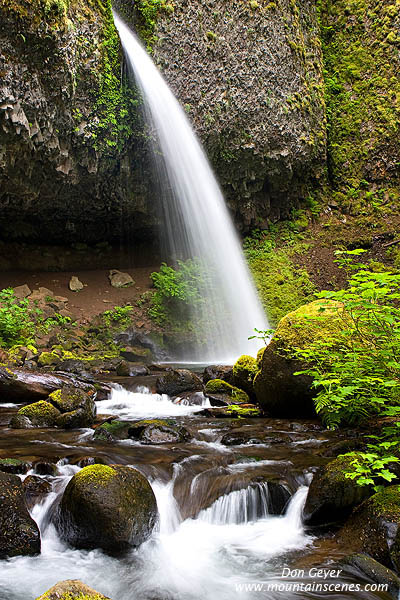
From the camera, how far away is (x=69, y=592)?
6.56ft

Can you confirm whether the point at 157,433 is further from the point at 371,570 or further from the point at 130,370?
the point at 130,370

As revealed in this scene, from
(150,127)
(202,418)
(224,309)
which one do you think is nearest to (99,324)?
(224,309)

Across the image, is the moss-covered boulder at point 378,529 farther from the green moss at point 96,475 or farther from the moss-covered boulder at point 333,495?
the green moss at point 96,475

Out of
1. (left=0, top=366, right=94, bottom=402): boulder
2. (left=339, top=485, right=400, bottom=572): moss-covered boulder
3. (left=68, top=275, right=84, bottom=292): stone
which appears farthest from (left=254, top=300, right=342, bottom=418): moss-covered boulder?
(left=68, top=275, right=84, bottom=292): stone

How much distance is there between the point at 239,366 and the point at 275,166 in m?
10.2

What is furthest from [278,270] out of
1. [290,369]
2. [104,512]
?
[104,512]

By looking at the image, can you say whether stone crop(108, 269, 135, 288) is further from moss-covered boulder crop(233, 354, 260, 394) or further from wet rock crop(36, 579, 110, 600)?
wet rock crop(36, 579, 110, 600)

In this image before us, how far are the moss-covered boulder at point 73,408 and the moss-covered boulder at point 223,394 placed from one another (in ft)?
6.47

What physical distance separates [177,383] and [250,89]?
1071cm

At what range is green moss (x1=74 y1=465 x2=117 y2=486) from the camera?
331cm

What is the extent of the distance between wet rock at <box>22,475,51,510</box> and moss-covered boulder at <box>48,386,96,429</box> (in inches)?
75.6

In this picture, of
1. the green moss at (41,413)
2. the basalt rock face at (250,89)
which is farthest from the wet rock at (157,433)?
the basalt rock face at (250,89)

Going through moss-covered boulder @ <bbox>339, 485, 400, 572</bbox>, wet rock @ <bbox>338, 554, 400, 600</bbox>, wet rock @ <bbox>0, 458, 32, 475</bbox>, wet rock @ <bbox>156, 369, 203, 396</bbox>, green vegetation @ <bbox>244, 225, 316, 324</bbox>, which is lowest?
wet rock @ <bbox>338, 554, 400, 600</bbox>

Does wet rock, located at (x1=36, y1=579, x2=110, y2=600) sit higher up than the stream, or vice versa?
wet rock, located at (x1=36, y1=579, x2=110, y2=600)
